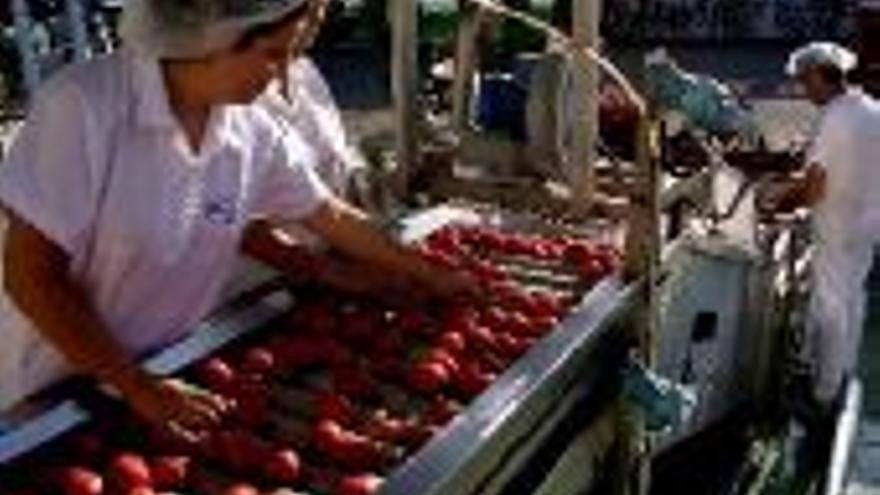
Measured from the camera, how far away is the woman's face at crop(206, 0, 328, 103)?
3.08 metres

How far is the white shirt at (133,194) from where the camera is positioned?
10.0 ft

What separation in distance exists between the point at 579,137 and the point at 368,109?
12.1 meters

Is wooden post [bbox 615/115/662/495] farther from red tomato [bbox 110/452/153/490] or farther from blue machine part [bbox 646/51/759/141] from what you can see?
red tomato [bbox 110/452/153/490]

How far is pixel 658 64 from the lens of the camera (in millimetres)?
5828

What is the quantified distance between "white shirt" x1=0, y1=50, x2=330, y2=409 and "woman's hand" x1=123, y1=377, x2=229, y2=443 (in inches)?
9.8

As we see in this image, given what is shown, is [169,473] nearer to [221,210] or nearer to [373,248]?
[221,210]

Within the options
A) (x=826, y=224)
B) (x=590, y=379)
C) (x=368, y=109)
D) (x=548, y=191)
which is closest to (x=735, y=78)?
(x=368, y=109)

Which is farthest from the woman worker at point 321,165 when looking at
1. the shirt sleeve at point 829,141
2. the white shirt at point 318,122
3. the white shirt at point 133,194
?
the shirt sleeve at point 829,141

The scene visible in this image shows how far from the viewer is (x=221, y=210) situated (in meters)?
3.46

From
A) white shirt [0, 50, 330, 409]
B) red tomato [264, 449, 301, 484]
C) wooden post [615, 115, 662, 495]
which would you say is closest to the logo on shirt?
white shirt [0, 50, 330, 409]

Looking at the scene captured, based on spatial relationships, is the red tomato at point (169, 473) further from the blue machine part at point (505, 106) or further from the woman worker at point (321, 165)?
the blue machine part at point (505, 106)

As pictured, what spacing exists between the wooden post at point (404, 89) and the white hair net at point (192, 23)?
3.20 meters

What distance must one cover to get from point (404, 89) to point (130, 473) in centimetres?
357

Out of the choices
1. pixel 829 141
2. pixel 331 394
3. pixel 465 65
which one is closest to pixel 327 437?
pixel 331 394
